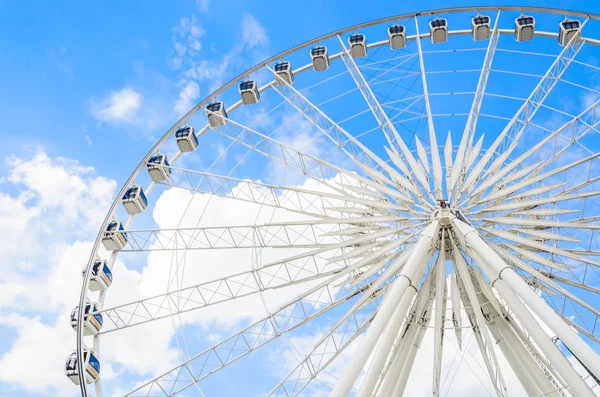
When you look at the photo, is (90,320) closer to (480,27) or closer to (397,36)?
(397,36)

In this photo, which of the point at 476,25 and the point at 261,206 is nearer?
the point at 261,206

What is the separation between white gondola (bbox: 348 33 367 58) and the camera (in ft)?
82.6

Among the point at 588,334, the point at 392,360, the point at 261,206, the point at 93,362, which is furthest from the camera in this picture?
the point at 261,206

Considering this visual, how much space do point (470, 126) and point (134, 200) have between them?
1212cm

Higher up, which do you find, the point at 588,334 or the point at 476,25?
the point at 476,25

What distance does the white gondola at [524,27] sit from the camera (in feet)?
78.5

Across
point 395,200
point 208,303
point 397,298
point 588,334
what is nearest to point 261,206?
point 208,303

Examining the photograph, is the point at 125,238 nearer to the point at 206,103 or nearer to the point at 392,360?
the point at 206,103

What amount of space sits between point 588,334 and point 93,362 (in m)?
14.5

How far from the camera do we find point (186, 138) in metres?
23.8

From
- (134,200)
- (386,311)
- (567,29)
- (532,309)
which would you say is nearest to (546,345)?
(532,309)

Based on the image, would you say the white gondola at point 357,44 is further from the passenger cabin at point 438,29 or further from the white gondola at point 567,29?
the white gondola at point 567,29

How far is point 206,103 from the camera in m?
24.3

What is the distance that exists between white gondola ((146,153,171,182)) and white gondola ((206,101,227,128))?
2.40m
